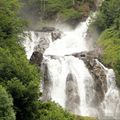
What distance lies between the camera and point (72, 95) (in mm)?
54719

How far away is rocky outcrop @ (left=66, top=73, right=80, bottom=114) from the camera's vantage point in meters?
53.7

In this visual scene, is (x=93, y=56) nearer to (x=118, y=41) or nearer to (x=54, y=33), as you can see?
(x=118, y=41)

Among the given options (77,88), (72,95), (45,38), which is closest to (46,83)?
(72,95)

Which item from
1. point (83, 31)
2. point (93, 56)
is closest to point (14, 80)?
point (93, 56)

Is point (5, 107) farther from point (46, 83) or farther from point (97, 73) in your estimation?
point (97, 73)

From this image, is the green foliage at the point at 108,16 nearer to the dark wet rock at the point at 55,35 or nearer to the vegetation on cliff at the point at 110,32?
the vegetation on cliff at the point at 110,32

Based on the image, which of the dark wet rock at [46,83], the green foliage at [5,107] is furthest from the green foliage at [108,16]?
the green foliage at [5,107]

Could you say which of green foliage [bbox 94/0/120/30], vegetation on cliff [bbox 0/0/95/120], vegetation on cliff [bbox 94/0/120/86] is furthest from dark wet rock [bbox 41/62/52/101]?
vegetation on cliff [bbox 0/0/95/120]

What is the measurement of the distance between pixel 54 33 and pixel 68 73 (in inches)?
537

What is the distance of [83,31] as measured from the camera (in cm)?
7394

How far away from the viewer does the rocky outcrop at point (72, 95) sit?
5369cm

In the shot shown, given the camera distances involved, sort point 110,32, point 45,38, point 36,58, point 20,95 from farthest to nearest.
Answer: point 45,38 < point 110,32 < point 36,58 < point 20,95

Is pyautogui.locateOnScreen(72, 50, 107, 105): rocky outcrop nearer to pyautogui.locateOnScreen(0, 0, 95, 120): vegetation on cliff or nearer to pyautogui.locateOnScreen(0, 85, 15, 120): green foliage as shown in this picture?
pyautogui.locateOnScreen(0, 0, 95, 120): vegetation on cliff

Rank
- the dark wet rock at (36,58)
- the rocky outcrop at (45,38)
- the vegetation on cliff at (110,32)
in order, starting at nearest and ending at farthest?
the dark wet rock at (36,58), the vegetation on cliff at (110,32), the rocky outcrop at (45,38)
